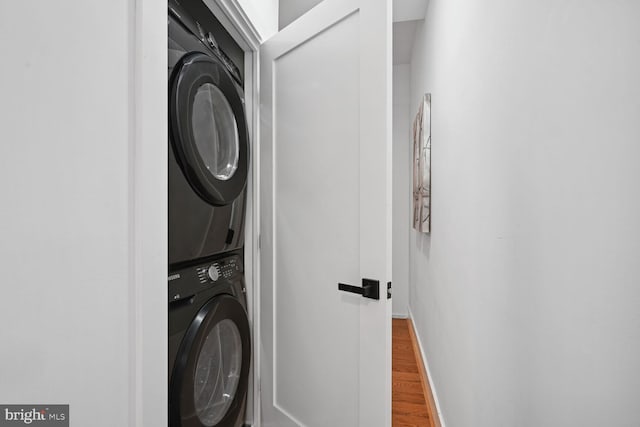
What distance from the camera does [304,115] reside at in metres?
1.51

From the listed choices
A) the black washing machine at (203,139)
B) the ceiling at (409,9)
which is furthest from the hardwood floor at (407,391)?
the ceiling at (409,9)

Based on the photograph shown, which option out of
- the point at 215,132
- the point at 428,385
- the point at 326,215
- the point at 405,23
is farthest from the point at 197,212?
the point at 405,23

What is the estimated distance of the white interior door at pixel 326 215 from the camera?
1.20 m

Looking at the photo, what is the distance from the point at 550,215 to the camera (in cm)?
70

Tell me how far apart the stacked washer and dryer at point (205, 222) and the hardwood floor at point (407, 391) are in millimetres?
960

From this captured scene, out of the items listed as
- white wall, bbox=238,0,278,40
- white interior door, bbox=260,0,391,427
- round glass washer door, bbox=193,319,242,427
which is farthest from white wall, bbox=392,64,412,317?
round glass washer door, bbox=193,319,242,427

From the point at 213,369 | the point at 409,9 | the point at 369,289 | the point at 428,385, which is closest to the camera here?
the point at 369,289

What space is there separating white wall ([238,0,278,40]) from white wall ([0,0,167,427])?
73cm

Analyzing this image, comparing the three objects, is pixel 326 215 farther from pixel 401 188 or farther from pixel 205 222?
pixel 401 188

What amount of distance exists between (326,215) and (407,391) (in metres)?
1.53

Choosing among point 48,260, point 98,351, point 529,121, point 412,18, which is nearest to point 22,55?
point 48,260

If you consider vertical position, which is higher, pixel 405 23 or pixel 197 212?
pixel 405 23

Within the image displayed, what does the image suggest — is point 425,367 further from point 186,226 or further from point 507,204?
point 186,226

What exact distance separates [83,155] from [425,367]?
2394 mm
